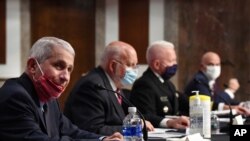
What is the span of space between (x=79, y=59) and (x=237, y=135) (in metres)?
6.73

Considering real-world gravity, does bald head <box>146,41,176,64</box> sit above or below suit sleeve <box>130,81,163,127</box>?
above

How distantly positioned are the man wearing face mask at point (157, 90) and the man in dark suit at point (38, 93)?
141cm

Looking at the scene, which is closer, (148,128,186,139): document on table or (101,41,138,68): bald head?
(148,128,186,139): document on table

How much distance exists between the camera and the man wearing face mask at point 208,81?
5711 mm

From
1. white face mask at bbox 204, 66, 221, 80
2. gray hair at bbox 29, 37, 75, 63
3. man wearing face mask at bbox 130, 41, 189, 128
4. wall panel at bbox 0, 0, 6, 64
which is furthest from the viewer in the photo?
wall panel at bbox 0, 0, 6, 64

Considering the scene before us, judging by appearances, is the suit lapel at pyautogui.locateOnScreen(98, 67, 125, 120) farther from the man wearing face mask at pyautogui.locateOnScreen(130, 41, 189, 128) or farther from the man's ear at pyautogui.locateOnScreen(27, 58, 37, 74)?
the man's ear at pyautogui.locateOnScreen(27, 58, 37, 74)

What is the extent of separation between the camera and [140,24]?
920 cm

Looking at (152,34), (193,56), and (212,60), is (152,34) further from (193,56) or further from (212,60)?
(212,60)

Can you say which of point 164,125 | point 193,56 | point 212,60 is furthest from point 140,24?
point 164,125

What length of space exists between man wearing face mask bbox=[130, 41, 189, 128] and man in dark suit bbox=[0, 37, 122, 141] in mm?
1408

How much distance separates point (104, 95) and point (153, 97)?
96 centimetres

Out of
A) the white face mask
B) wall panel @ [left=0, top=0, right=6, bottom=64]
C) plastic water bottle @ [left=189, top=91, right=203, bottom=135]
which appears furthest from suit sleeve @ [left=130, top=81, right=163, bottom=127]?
wall panel @ [left=0, top=0, right=6, bottom=64]

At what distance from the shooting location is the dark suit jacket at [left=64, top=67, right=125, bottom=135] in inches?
146

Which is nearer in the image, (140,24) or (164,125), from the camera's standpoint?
(164,125)
